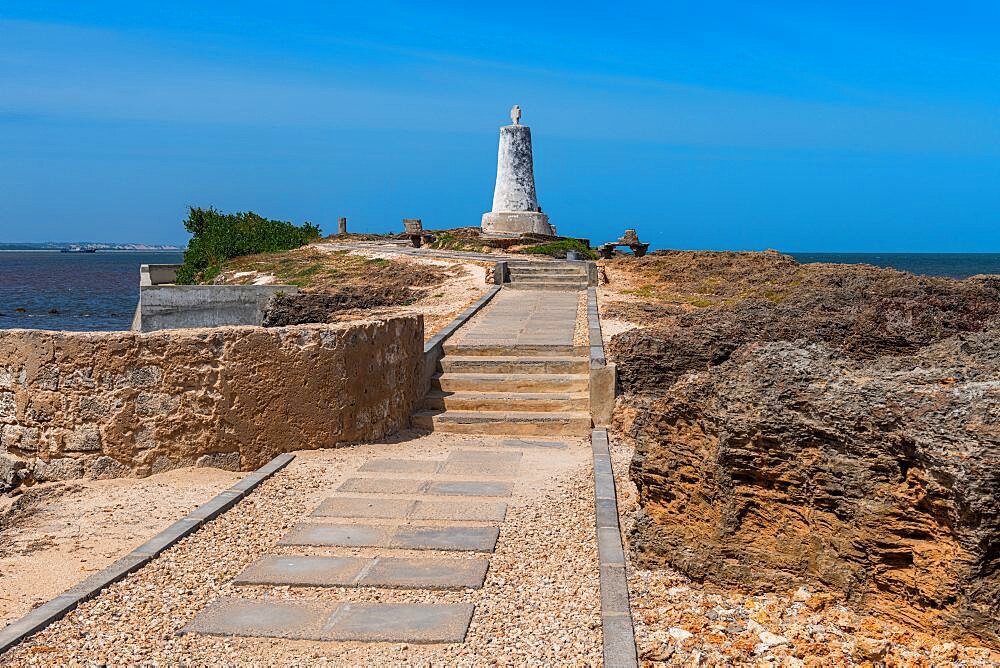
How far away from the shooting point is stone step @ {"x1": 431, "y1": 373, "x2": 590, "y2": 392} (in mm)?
11031

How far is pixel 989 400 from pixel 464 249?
26.4 meters

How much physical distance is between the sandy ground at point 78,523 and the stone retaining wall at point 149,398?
243mm

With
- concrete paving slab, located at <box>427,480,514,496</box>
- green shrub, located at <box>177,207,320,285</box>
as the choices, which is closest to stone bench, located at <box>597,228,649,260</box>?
green shrub, located at <box>177,207,320,285</box>

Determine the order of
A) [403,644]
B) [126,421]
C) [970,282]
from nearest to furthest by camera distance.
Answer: [403,644] → [126,421] → [970,282]

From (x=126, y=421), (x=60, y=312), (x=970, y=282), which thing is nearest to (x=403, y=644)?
(x=126, y=421)

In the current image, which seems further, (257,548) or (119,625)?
(257,548)

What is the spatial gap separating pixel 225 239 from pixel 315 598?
3049 centimetres

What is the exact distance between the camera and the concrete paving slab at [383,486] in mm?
7531

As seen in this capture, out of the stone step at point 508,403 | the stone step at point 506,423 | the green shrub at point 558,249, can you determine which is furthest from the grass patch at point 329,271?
the stone step at point 506,423

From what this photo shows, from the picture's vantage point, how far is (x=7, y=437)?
8078mm

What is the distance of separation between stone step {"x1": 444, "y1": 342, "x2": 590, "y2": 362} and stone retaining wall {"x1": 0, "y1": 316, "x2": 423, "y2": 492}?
3.69 m

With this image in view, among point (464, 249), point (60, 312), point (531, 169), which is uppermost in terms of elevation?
point (531, 169)

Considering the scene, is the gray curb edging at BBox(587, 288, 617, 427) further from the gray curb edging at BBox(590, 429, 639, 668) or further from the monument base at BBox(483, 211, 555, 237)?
the monument base at BBox(483, 211, 555, 237)

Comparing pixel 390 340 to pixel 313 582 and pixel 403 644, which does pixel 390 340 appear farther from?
pixel 403 644
